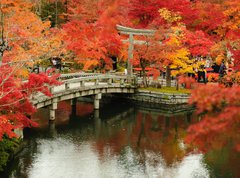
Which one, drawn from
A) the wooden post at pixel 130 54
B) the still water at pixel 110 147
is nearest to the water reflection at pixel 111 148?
the still water at pixel 110 147

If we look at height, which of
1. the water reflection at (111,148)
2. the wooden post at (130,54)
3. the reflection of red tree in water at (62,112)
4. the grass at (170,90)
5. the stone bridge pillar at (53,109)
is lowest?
the water reflection at (111,148)

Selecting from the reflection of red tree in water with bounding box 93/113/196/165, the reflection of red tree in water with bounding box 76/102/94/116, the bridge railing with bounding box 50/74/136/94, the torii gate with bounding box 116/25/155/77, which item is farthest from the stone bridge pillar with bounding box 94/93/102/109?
the torii gate with bounding box 116/25/155/77

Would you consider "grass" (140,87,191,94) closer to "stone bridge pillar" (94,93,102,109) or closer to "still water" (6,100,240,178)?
"still water" (6,100,240,178)

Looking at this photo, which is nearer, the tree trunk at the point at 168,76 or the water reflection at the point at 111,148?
the water reflection at the point at 111,148

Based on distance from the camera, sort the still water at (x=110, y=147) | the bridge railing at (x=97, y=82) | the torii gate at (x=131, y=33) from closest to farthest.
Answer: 1. the still water at (x=110, y=147)
2. the bridge railing at (x=97, y=82)
3. the torii gate at (x=131, y=33)

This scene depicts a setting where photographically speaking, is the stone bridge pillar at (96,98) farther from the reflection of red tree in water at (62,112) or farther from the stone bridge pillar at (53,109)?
the stone bridge pillar at (53,109)

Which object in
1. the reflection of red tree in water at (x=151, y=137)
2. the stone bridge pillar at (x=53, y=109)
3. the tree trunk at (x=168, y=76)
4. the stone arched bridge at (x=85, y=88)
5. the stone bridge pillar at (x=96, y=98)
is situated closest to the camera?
the reflection of red tree in water at (x=151, y=137)

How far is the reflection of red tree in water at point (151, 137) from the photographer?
18562 millimetres

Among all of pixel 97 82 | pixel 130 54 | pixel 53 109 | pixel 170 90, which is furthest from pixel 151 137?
pixel 130 54

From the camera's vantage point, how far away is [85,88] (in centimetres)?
2550

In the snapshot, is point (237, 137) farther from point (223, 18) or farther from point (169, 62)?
point (223, 18)

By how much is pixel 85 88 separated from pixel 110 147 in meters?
7.30

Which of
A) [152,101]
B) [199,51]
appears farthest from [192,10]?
[152,101]

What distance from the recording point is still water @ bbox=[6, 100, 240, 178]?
→ 52.1 feet
